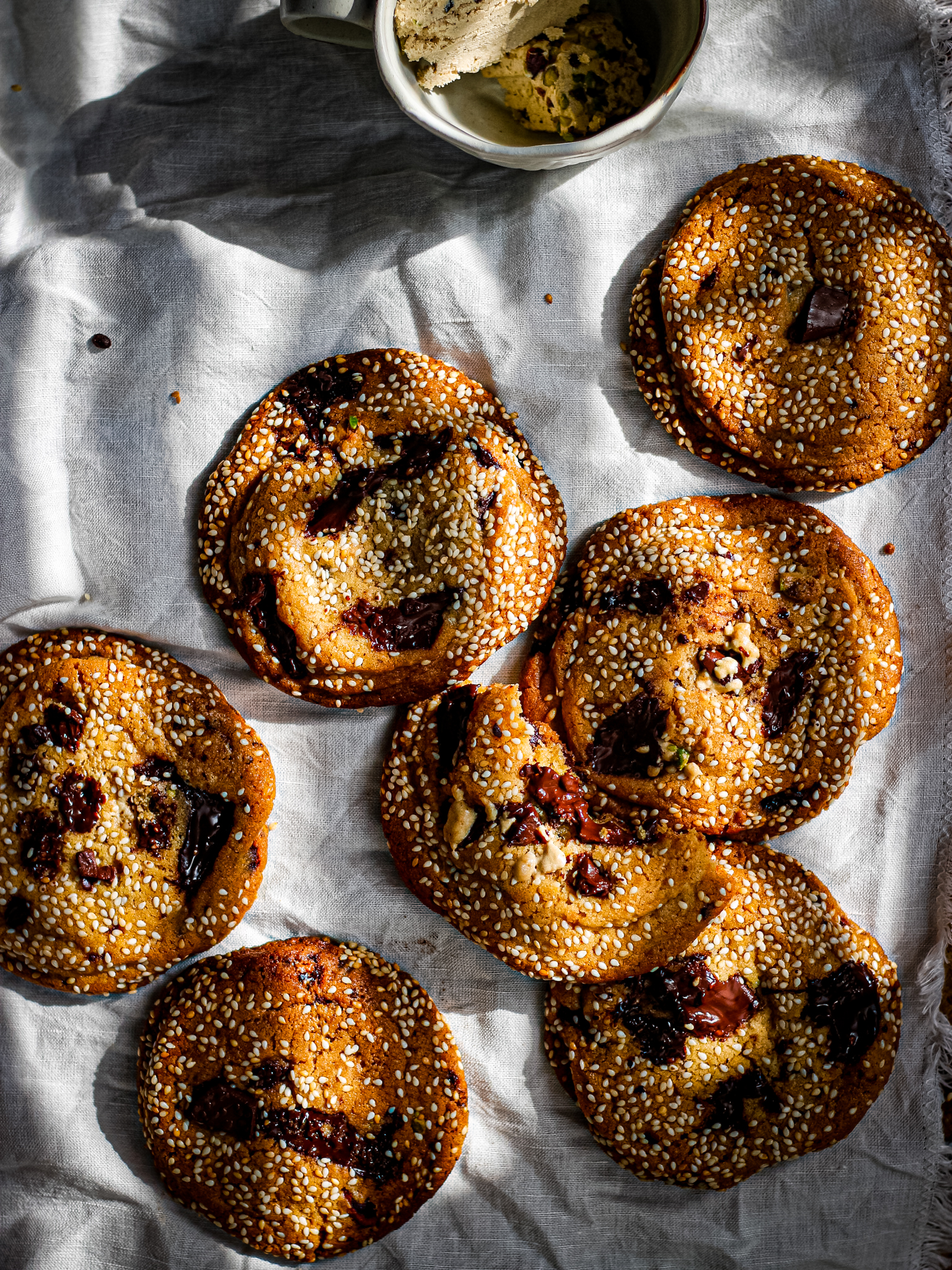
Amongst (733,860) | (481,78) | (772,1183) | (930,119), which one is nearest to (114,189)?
(481,78)

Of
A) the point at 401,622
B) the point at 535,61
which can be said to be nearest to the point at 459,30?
the point at 535,61

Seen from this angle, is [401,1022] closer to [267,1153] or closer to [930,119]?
[267,1153]

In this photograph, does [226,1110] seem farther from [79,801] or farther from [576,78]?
[576,78]

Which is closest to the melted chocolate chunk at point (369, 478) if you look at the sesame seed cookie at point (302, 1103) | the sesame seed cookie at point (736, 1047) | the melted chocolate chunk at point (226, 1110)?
the sesame seed cookie at point (302, 1103)

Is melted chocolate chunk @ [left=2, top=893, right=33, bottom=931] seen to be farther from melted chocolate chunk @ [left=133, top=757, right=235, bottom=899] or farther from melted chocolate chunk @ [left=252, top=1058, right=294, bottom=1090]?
melted chocolate chunk @ [left=252, top=1058, right=294, bottom=1090]

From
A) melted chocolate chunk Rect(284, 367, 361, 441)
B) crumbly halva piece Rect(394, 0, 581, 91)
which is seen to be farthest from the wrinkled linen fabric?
crumbly halva piece Rect(394, 0, 581, 91)

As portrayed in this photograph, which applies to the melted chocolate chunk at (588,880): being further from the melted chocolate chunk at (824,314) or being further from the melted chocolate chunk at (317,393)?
the melted chocolate chunk at (824,314)
